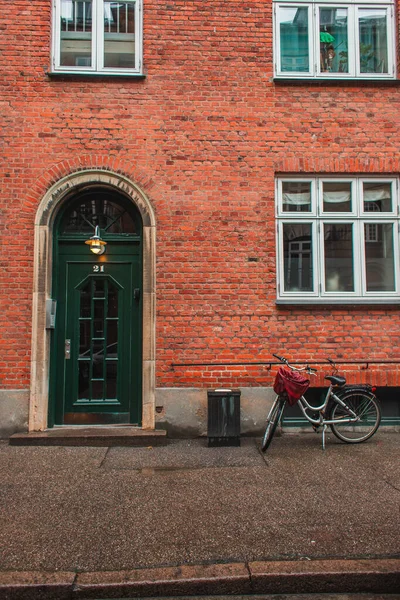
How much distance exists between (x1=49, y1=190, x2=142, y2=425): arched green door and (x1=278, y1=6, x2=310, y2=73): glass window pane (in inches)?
145

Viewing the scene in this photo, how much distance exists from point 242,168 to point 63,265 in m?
3.30

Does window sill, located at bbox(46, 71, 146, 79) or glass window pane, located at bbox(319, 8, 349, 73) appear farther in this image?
glass window pane, located at bbox(319, 8, 349, 73)

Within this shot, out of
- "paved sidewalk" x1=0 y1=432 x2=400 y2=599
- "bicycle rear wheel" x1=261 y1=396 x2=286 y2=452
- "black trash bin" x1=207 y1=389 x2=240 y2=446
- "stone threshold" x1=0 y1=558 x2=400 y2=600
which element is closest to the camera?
"stone threshold" x1=0 y1=558 x2=400 y2=600

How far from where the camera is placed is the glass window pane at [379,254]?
741 cm

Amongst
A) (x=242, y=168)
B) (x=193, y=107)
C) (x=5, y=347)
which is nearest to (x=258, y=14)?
(x=193, y=107)

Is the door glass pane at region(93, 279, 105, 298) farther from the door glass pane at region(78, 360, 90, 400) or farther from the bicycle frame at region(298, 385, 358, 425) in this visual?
the bicycle frame at region(298, 385, 358, 425)

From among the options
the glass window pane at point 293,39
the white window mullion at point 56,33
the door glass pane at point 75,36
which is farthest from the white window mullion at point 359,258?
the white window mullion at point 56,33

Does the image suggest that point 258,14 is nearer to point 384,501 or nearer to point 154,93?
point 154,93

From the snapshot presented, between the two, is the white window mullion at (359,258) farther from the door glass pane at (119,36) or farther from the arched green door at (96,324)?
the door glass pane at (119,36)

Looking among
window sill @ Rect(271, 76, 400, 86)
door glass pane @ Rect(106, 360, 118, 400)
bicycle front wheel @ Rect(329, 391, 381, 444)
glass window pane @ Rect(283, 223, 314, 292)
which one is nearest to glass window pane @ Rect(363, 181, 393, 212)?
glass window pane @ Rect(283, 223, 314, 292)

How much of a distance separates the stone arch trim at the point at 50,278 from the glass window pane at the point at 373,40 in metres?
4.51

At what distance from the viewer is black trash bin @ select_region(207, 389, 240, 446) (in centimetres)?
632

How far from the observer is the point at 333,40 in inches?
303

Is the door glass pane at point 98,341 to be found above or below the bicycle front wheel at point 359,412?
above
